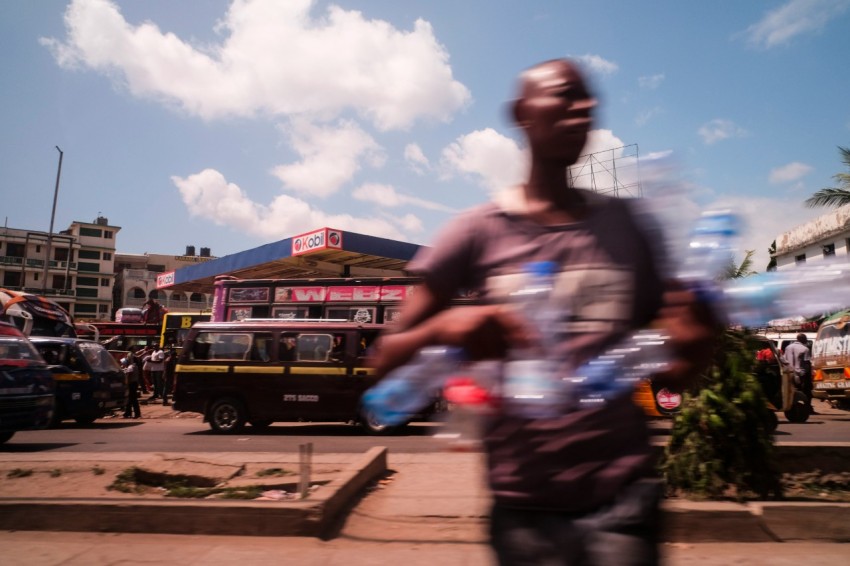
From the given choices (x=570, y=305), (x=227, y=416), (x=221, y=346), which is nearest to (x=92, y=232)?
(x=221, y=346)

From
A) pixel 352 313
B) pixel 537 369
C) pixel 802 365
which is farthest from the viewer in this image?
pixel 352 313

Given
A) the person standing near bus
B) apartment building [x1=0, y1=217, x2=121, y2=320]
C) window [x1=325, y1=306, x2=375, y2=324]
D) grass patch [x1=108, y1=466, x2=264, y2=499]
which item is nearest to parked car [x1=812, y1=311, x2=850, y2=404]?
window [x1=325, y1=306, x2=375, y2=324]

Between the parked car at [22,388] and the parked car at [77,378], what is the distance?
2823mm

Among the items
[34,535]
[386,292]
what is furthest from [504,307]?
[386,292]

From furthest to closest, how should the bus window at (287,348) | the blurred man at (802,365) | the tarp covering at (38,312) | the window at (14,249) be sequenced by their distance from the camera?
the window at (14,249) < the tarp covering at (38,312) < the blurred man at (802,365) < the bus window at (287,348)

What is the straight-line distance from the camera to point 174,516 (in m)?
4.60

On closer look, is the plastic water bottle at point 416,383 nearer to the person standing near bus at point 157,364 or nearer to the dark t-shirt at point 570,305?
the dark t-shirt at point 570,305

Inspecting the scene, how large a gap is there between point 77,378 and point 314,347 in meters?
5.46

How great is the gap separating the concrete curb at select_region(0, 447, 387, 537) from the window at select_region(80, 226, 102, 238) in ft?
230

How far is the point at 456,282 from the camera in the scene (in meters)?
1.33

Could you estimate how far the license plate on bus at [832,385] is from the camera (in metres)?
11.6

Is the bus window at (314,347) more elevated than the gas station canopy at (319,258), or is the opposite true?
the gas station canopy at (319,258)

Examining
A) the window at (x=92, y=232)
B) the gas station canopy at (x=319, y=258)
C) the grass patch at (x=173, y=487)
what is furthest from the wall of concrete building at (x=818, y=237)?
the window at (x=92, y=232)

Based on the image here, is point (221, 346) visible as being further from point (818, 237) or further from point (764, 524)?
point (818, 237)
